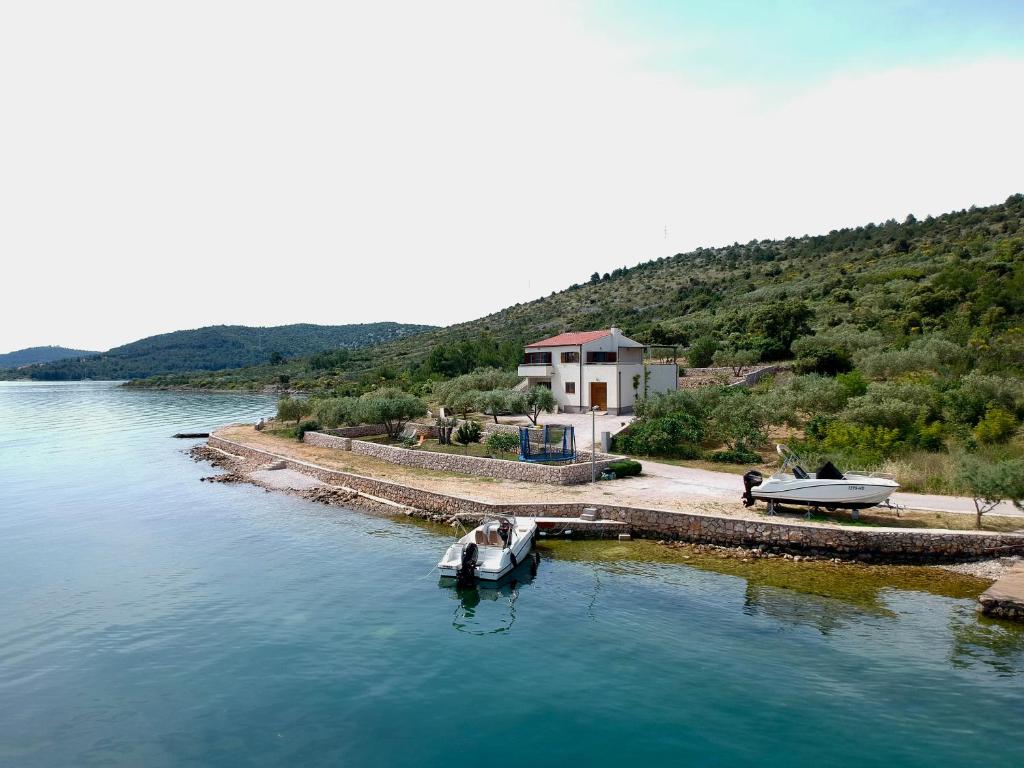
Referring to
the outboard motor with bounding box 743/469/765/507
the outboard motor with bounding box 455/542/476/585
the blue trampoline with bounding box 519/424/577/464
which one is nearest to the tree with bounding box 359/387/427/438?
the blue trampoline with bounding box 519/424/577/464

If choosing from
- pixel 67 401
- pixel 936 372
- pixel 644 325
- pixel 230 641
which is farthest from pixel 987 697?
pixel 67 401

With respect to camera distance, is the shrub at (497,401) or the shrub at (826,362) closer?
the shrub at (497,401)

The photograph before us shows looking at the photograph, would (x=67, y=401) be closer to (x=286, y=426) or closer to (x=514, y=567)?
(x=286, y=426)

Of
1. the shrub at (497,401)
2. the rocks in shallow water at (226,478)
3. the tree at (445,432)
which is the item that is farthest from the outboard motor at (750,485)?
the rocks in shallow water at (226,478)

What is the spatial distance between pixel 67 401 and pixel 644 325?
93493mm

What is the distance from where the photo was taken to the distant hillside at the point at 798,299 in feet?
147

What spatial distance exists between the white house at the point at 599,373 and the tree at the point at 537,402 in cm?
205

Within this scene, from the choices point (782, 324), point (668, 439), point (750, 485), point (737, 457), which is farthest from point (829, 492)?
point (782, 324)

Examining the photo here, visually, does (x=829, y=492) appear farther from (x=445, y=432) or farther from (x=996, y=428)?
(x=445, y=432)

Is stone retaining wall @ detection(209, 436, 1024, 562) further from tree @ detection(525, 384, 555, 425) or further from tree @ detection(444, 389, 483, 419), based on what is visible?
tree @ detection(444, 389, 483, 419)

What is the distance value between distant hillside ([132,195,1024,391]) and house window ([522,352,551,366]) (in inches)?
638

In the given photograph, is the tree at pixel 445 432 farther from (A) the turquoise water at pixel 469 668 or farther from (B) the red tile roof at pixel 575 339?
(A) the turquoise water at pixel 469 668

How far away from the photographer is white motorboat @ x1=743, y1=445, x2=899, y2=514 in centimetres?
1828

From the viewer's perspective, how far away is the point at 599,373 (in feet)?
127
